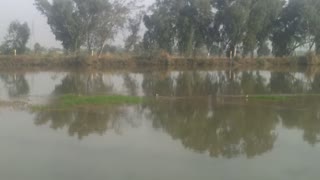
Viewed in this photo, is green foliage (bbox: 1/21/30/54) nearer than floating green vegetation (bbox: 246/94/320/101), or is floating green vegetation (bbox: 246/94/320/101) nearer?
floating green vegetation (bbox: 246/94/320/101)

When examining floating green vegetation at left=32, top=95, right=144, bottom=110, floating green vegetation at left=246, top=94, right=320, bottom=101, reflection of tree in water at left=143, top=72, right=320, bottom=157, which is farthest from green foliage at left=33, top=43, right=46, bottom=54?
floating green vegetation at left=246, top=94, right=320, bottom=101

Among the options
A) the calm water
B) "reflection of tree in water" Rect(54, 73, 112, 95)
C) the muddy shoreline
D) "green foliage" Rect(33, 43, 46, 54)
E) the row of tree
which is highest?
the row of tree

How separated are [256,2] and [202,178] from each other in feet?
128

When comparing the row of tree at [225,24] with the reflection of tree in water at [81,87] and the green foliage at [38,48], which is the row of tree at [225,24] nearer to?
the green foliage at [38,48]

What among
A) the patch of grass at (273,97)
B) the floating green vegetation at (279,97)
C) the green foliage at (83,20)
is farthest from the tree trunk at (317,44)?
the patch of grass at (273,97)

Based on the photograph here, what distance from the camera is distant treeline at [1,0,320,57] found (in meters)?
43.6

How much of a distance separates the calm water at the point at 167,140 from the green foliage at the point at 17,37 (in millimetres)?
26014

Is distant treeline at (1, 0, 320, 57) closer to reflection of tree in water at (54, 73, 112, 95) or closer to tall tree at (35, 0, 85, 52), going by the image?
tall tree at (35, 0, 85, 52)

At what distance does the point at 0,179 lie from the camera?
826cm

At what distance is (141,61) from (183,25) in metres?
5.37

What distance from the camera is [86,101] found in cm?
1755

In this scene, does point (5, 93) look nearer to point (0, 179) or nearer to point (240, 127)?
point (240, 127)

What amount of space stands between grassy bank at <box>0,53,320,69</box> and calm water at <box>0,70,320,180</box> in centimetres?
2170

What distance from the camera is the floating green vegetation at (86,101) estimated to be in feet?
54.6
